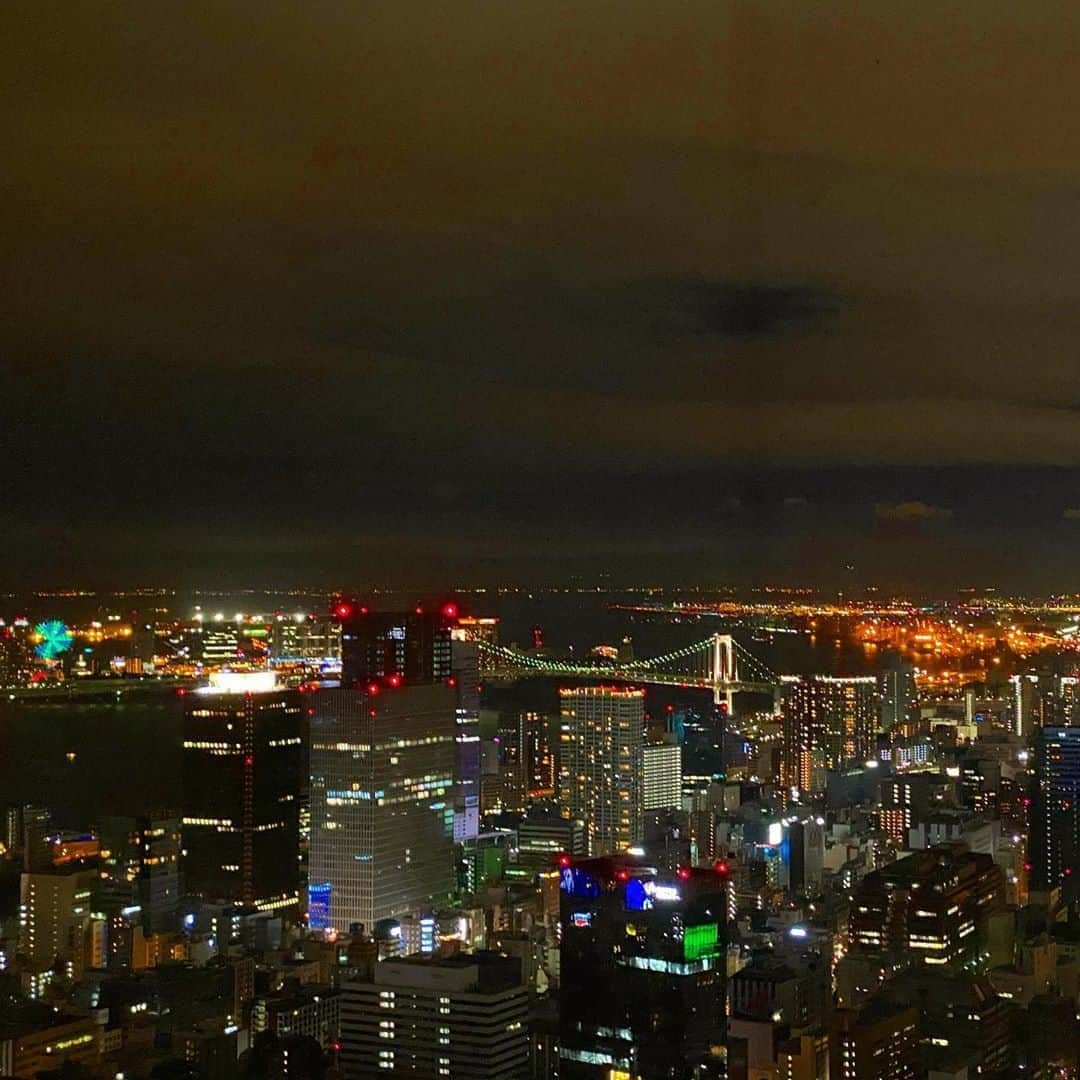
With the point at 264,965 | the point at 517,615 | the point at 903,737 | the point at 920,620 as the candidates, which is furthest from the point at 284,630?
the point at 903,737

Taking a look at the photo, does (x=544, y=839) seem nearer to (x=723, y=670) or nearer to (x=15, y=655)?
(x=723, y=670)

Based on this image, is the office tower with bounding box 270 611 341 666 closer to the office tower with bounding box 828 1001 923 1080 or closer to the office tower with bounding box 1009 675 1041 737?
the office tower with bounding box 828 1001 923 1080

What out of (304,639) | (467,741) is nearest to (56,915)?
(304,639)

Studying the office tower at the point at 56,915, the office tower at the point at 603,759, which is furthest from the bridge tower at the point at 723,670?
the office tower at the point at 56,915

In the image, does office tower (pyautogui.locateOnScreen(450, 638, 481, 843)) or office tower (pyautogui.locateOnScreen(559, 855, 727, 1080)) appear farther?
office tower (pyautogui.locateOnScreen(450, 638, 481, 843))

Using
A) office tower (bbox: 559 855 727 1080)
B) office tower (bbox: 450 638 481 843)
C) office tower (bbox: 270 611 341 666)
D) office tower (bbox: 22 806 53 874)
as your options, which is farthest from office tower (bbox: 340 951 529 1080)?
office tower (bbox: 450 638 481 843)

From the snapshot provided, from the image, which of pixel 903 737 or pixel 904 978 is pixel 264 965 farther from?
pixel 903 737
